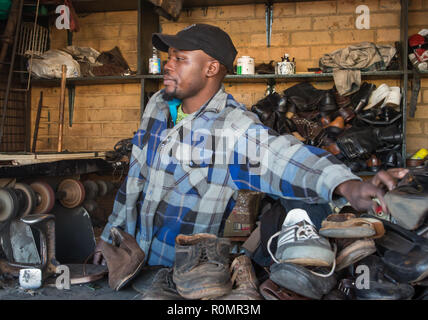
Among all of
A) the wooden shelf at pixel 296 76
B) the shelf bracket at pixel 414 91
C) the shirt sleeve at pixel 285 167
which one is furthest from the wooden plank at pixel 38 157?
the shelf bracket at pixel 414 91

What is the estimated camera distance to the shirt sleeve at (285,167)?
123 centimetres

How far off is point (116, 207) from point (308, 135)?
2.11 metres

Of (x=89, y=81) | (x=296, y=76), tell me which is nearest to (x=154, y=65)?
(x=89, y=81)

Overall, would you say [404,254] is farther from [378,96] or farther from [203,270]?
[378,96]

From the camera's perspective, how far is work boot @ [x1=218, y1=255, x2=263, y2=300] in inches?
43.8

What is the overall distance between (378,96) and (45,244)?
3.01 meters

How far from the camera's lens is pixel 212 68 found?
6.36ft

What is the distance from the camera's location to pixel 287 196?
1395 mm

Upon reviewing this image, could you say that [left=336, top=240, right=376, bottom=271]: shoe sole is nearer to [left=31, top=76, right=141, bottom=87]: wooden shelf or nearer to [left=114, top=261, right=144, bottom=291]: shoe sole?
[left=114, top=261, right=144, bottom=291]: shoe sole

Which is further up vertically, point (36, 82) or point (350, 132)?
point (36, 82)

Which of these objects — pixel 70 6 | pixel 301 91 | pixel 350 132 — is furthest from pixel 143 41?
pixel 350 132

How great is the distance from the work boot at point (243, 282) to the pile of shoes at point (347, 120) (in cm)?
243

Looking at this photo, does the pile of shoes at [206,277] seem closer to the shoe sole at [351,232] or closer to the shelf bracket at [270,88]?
the shoe sole at [351,232]
